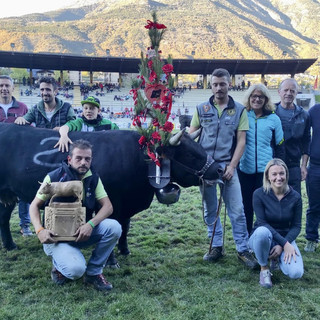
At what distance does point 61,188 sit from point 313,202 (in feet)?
11.7

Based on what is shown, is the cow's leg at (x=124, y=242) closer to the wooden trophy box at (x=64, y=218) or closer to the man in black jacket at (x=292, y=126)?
the wooden trophy box at (x=64, y=218)

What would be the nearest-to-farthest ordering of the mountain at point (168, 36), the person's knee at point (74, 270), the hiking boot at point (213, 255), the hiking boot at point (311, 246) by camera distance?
the person's knee at point (74, 270) → the hiking boot at point (213, 255) → the hiking boot at point (311, 246) → the mountain at point (168, 36)

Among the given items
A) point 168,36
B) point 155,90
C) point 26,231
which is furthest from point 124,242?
point 168,36

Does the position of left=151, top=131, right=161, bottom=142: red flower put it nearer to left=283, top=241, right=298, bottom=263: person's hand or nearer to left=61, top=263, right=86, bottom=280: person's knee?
left=61, top=263, right=86, bottom=280: person's knee

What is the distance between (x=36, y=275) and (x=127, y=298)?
4.28 feet

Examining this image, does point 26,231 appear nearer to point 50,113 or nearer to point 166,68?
point 50,113

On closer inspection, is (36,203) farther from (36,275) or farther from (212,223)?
(212,223)

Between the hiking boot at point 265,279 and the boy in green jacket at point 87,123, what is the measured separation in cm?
277

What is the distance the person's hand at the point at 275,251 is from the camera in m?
3.88

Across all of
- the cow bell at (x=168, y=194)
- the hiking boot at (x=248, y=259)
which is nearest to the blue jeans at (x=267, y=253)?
the hiking boot at (x=248, y=259)

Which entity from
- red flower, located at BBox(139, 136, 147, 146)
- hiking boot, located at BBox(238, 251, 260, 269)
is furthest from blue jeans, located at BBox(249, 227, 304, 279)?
red flower, located at BBox(139, 136, 147, 146)

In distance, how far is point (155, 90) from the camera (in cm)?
413

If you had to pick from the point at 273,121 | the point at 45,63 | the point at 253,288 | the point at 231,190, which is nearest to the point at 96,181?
the point at 231,190

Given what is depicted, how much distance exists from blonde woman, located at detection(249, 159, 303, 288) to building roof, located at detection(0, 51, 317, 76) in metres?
35.4
